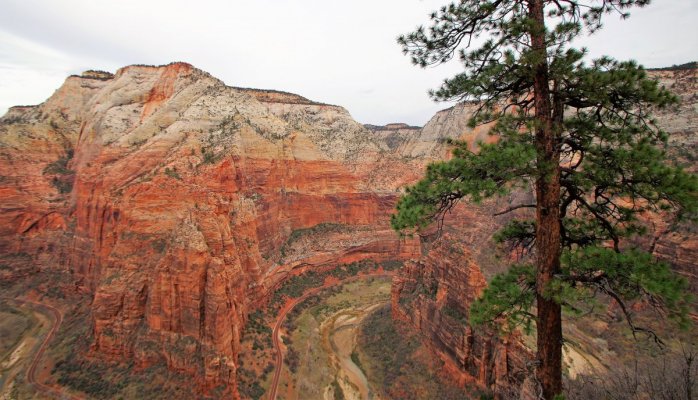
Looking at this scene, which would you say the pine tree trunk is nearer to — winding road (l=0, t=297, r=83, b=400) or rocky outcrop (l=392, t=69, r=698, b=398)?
rocky outcrop (l=392, t=69, r=698, b=398)

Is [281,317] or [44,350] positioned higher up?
[44,350]

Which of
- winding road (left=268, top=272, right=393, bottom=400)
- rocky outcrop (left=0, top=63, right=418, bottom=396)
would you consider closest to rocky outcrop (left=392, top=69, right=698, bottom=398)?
winding road (left=268, top=272, right=393, bottom=400)

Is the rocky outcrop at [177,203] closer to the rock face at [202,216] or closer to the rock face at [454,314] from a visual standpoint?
the rock face at [202,216]

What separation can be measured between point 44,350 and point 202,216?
16.8 metres

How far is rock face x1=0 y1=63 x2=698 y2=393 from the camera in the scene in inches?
1000

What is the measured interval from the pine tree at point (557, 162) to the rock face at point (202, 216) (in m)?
2.14

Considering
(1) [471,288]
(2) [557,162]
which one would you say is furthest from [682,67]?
(2) [557,162]

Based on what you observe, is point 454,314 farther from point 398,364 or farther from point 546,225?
point 546,225

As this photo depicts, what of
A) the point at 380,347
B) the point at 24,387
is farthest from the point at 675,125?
the point at 24,387

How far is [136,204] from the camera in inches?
1137

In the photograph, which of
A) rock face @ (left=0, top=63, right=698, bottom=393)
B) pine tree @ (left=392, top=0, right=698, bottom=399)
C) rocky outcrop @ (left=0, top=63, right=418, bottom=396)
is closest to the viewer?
pine tree @ (left=392, top=0, right=698, bottom=399)

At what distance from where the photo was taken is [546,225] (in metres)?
7.21

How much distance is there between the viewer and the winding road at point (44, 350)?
77.0ft

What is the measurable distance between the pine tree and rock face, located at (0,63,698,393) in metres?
2.14
